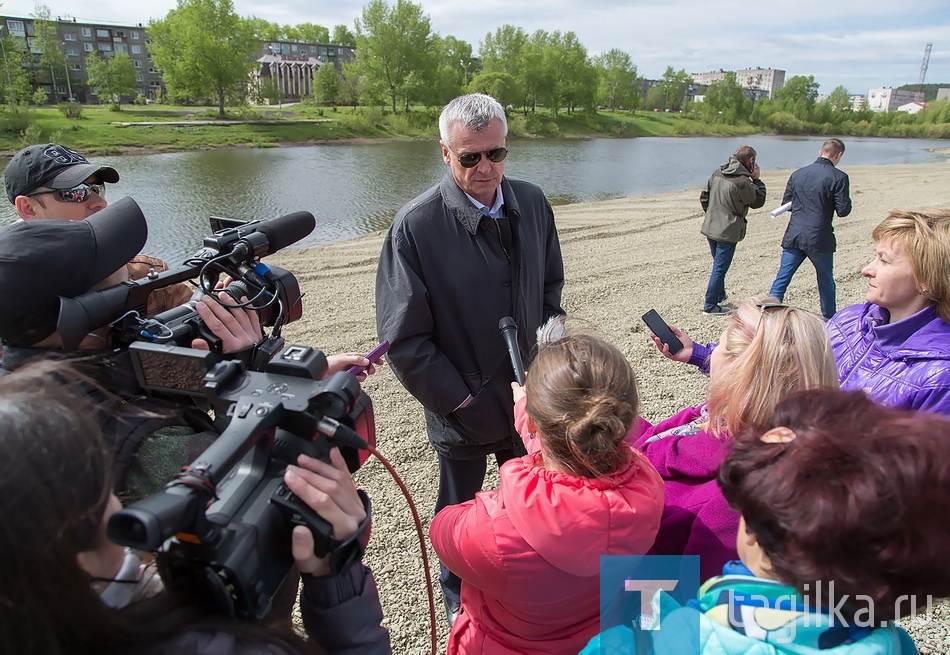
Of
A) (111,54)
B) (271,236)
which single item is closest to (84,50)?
(111,54)

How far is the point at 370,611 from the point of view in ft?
3.58

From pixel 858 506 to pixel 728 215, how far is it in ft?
19.8

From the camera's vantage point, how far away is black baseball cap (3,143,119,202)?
231 centimetres

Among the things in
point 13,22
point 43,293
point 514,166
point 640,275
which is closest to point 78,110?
point 514,166

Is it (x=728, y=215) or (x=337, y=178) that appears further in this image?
(x=337, y=178)

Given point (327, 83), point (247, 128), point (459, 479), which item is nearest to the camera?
point (459, 479)

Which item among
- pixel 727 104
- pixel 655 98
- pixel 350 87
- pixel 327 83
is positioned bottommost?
pixel 727 104

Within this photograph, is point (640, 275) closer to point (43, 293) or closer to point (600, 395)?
point (600, 395)

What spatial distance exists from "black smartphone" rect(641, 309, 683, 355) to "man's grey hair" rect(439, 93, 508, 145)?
3.08ft

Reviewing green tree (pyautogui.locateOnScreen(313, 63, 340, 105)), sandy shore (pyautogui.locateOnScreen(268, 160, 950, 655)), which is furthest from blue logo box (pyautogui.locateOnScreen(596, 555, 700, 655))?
green tree (pyautogui.locateOnScreen(313, 63, 340, 105))

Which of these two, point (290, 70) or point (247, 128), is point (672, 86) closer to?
point (290, 70)

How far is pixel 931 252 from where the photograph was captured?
2.20 m

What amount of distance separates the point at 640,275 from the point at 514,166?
17055 millimetres

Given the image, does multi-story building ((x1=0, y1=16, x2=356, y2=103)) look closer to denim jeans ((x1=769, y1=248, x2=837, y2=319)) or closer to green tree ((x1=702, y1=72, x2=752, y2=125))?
green tree ((x1=702, y1=72, x2=752, y2=125))
